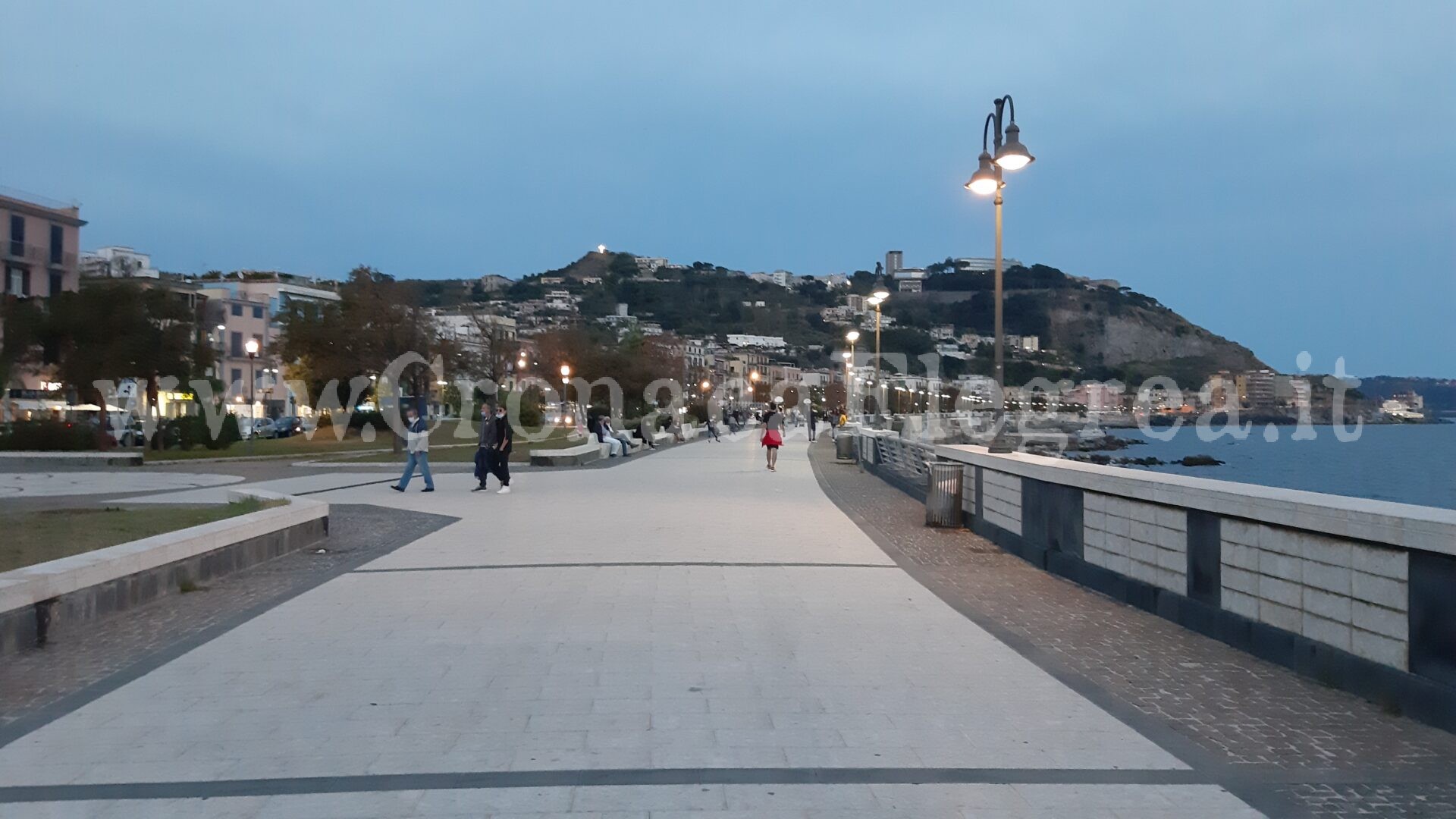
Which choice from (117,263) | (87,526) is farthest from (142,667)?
(117,263)

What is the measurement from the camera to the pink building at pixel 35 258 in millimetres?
52281

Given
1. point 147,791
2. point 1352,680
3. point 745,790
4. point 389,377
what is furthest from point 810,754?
point 389,377

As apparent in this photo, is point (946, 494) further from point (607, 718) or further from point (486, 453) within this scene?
point (607, 718)

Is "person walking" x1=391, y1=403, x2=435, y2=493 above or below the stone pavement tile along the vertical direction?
above

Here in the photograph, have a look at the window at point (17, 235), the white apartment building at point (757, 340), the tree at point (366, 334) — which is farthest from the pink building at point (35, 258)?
the white apartment building at point (757, 340)

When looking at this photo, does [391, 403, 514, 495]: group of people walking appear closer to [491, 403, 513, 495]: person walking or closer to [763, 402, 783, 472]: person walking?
[491, 403, 513, 495]: person walking

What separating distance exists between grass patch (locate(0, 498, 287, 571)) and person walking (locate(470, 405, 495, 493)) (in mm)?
5648

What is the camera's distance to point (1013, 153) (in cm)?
1371

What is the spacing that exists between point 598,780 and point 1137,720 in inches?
114

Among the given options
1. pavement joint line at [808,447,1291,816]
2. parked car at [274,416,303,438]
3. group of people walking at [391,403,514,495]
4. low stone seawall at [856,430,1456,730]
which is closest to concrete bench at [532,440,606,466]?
group of people walking at [391,403,514,495]

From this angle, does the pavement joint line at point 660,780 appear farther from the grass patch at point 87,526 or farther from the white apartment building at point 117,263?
the white apartment building at point 117,263

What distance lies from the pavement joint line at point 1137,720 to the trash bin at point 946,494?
4.13 m

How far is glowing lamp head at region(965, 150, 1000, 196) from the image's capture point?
47.9 ft

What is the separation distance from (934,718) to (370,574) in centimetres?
654
